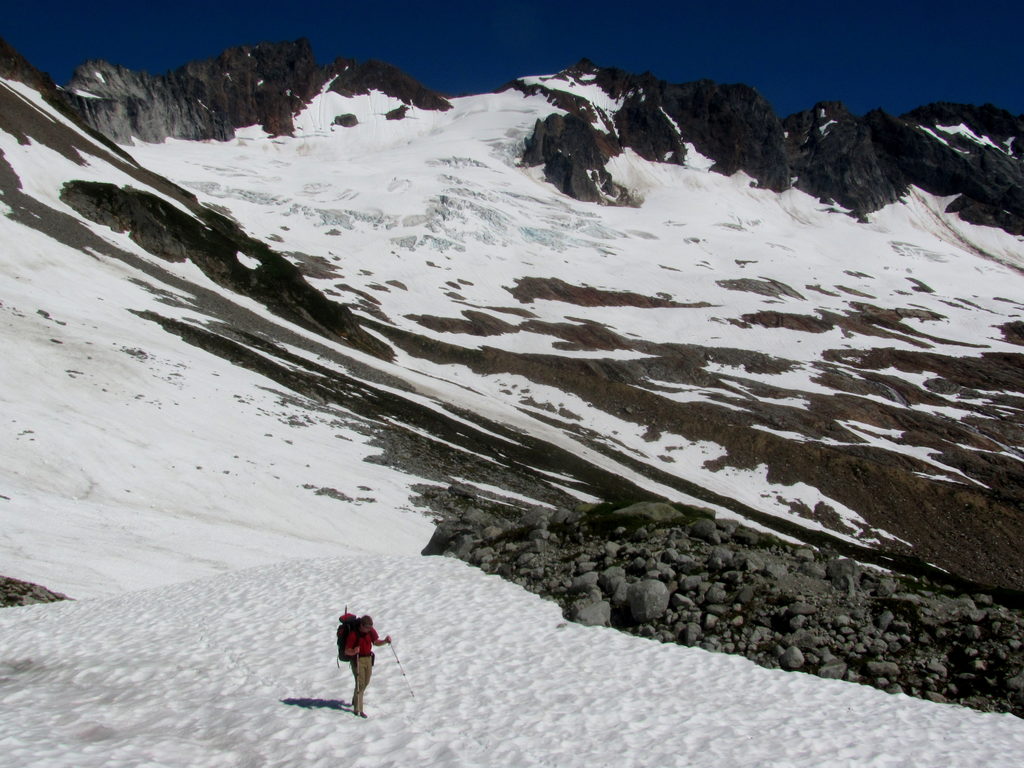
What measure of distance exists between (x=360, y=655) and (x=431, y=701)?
1.69m

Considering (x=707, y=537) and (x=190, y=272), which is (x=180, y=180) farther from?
(x=707, y=537)

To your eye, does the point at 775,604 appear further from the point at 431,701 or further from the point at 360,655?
the point at 360,655

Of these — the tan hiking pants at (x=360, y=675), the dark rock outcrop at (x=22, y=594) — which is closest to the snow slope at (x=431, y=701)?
the tan hiking pants at (x=360, y=675)

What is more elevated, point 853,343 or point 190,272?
point 853,343

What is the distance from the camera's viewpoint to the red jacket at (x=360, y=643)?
10695 millimetres

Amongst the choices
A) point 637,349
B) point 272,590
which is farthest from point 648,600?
point 637,349

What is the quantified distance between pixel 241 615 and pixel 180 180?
177m

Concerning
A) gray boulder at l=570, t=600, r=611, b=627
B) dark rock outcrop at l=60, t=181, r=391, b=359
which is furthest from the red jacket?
dark rock outcrop at l=60, t=181, r=391, b=359

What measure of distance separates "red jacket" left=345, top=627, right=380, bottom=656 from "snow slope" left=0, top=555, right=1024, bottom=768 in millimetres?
984

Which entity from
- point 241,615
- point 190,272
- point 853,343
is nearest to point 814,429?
point 853,343

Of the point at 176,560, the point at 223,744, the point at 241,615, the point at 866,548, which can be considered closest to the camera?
the point at 223,744

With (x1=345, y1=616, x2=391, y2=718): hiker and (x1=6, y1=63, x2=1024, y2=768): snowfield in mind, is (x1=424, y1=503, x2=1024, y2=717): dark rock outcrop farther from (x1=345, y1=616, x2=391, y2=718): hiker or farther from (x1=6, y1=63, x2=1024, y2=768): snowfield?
(x1=345, y1=616, x2=391, y2=718): hiker

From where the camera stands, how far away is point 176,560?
24234mm

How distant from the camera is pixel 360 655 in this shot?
1064 centimetres
